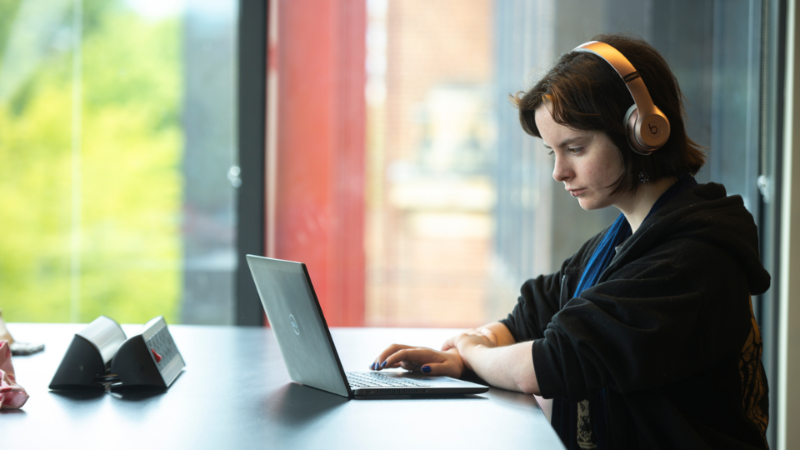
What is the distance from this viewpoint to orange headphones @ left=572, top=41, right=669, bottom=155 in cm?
99

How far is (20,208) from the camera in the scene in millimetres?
2775

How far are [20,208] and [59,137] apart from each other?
360mm

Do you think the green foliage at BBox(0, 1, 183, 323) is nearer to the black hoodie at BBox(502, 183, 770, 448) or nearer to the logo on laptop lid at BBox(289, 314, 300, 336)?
the logo on laptop lid at BBox(289, 314, 300, 336)

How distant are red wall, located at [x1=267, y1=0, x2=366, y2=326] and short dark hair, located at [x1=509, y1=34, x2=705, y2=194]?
5.67ft

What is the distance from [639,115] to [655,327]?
32 centimetres

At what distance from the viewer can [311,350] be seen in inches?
39.7

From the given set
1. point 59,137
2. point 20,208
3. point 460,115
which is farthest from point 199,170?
point 460,115

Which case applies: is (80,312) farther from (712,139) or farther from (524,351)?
(712,139)

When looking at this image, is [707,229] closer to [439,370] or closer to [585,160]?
[585,160]

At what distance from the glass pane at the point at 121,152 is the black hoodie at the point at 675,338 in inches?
77.4

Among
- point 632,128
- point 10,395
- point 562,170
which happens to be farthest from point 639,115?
point 10,395

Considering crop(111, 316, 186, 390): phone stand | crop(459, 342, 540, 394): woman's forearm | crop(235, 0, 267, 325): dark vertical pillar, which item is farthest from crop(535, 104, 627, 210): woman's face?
crop(235, 0, 267, 325): dark vertical pillar

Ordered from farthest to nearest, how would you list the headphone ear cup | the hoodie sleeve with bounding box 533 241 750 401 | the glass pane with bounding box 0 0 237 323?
1. the glass pane with bounding box 0 0 237 323
2. the headphone ear cup
3. the hoodie sleeve with bounding box 533 241 750 401

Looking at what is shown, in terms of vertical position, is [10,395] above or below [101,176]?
below
